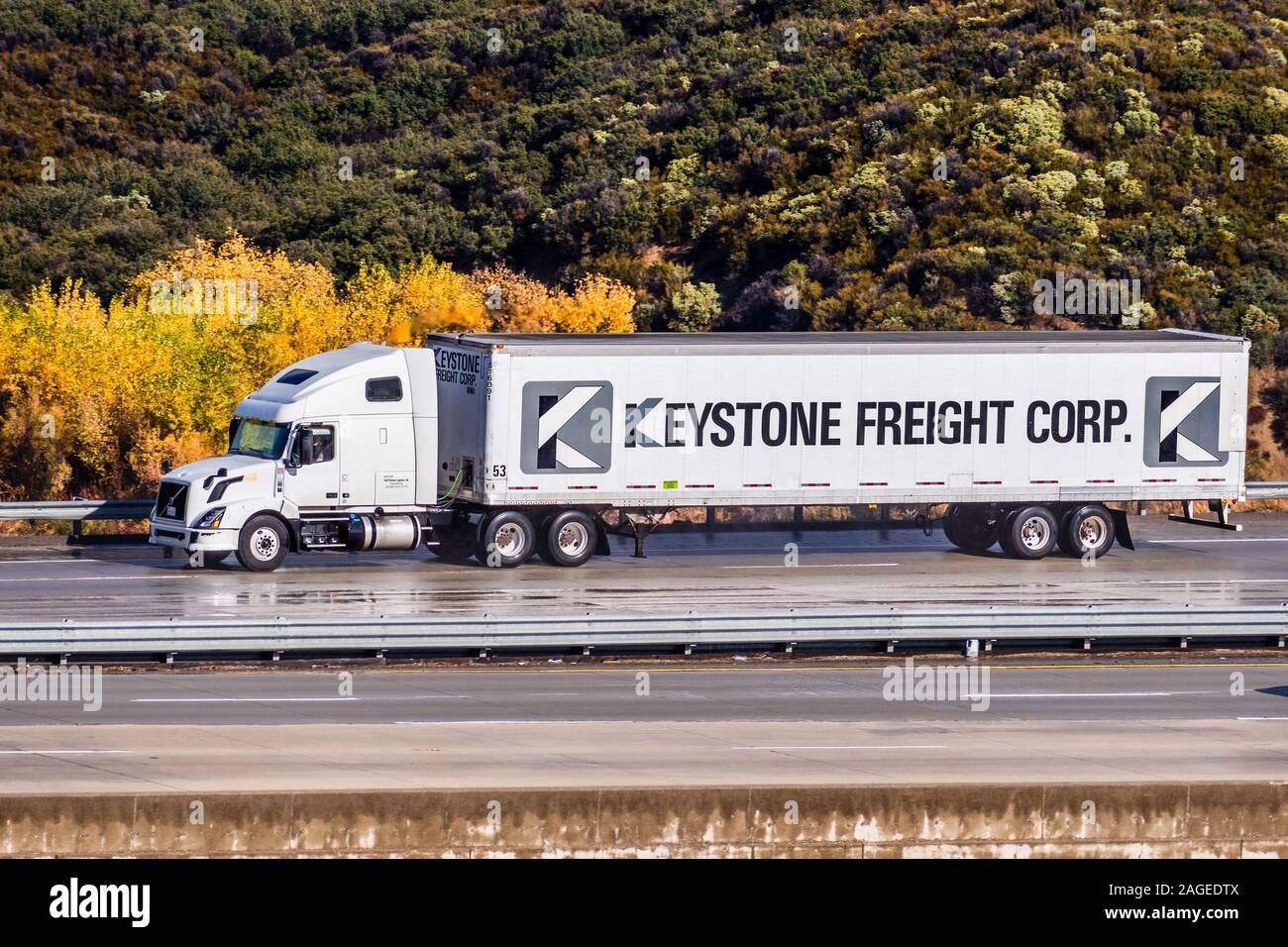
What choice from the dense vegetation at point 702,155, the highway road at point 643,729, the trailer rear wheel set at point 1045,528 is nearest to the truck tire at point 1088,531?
the trailer rear wheel set at point 1045,528

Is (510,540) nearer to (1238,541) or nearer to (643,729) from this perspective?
(643,729)

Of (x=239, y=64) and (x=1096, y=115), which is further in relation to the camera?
(x=239, y=64)

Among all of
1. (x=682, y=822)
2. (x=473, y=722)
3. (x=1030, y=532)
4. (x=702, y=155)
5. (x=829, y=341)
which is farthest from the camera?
(x=702, y=155)

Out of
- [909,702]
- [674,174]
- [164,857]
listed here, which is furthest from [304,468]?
[674,174]

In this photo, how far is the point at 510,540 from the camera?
32.1 m

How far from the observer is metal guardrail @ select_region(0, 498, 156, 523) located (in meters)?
33.6

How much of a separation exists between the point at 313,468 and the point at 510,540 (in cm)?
347

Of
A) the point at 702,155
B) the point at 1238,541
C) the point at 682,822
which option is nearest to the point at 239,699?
the point at 682,822

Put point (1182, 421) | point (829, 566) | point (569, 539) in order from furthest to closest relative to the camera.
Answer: point (1182, 421) → point (829, 566) → point (569, 539)

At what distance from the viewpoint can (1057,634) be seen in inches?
1029

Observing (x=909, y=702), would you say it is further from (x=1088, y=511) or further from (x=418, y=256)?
(x=418, y=256)

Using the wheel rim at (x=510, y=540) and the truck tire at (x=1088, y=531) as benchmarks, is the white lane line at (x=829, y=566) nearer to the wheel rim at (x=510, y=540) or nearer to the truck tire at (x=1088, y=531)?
the truck tire at (x=1088, y=531)

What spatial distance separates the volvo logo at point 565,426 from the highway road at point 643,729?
276 inches

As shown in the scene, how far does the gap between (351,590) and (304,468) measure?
2.64m
